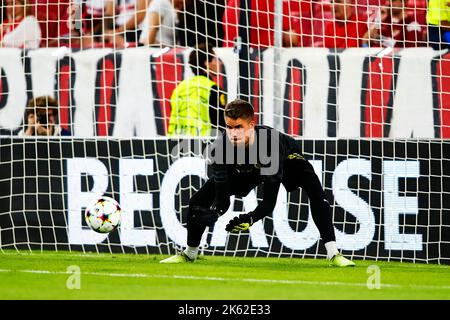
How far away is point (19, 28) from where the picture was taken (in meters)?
16.6

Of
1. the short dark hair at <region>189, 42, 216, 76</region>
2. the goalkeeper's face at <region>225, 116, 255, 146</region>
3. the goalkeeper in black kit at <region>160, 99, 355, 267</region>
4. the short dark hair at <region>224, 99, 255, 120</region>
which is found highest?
the short dark hair at <region>189, 42, 216, 76</region>

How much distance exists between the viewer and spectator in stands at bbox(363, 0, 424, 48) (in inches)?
593

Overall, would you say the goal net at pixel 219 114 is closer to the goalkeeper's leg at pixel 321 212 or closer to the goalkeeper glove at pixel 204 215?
the goalkeeper's leg at pixel 321 212

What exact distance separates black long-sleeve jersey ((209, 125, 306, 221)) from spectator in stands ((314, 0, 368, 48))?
4.51 metres

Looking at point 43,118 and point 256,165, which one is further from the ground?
point 43,118

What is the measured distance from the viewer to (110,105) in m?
15.2

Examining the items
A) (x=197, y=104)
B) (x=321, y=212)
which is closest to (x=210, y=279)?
(x=321, y=212)

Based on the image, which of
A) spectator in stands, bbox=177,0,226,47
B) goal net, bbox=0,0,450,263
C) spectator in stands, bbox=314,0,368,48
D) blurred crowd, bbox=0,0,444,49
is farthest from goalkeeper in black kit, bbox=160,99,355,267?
spectator in stands, bbox=314,0,368,48

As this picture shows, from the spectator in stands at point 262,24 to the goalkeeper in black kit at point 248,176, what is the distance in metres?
2.58

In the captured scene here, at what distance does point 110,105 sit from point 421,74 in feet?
13.0

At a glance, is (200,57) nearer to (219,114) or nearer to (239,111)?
(219,114)

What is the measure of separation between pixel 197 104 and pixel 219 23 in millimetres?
1194

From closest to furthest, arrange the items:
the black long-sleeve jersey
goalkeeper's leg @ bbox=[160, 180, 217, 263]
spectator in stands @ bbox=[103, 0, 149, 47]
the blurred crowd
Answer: the black long-sleeve jersey
goalkeeper's leg @ bbox=[160, 180, 217, 263]
the blurred crowd
spectator in stands @ bbox=[103, 0, 149, 47]

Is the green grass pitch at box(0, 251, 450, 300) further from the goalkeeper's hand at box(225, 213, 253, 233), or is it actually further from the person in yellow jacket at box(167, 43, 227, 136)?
the person in yellow jacket at box(167, 43, 227, 136)
